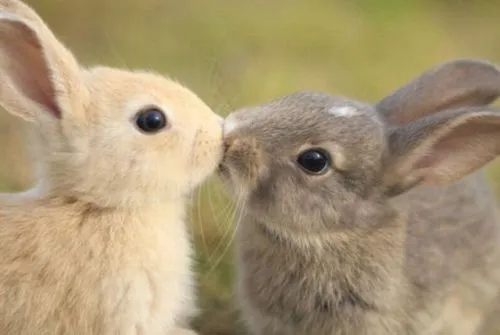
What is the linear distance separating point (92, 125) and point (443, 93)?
0.71 m

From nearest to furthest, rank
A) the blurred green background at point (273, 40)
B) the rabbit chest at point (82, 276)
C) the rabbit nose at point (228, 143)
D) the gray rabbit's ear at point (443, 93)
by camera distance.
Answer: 1. the rabbit chest at point (82, 276)
2. the rabbit nose at point (228, 143)
3. the gray rabbit's ear at point (443, 93)
4. the blurred green background at point (273, 40)

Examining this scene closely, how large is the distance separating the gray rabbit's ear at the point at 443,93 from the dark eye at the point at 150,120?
479mm

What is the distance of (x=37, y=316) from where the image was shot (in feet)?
4.65

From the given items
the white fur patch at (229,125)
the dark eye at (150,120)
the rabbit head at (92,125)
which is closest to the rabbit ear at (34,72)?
the rabbit head at (92,125)

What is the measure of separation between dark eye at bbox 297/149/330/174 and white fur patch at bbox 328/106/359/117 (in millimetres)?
79

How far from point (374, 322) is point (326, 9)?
131 centimetres

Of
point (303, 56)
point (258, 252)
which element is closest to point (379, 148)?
point (258, 252)

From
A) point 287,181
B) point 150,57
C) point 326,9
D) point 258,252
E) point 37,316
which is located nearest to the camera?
point 37,316

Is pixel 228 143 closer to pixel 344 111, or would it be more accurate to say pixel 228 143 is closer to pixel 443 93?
pixel 344 111

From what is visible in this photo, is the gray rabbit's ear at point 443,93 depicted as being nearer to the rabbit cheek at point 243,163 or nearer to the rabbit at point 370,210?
the rabbit at point 370,210

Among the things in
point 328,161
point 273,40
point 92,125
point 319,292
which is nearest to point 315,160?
point 328,161

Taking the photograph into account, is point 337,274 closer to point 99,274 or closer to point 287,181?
point 287,181

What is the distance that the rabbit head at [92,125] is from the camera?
1.44m

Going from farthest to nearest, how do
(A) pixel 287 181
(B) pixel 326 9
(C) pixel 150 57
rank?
(B) pixel 326 9, (C) pixel 150 57, (A) pixel 287 181
